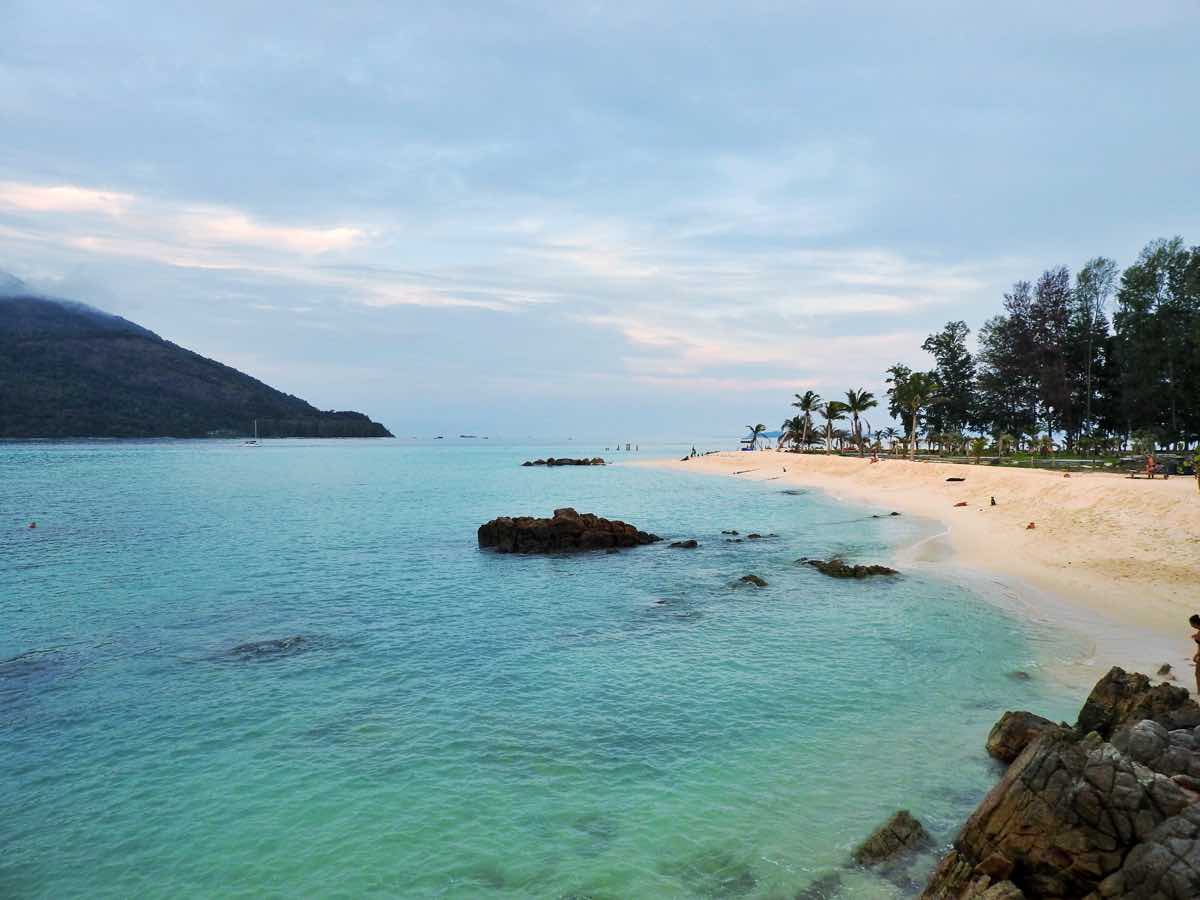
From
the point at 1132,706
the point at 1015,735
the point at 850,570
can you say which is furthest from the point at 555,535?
the point at 1132,706

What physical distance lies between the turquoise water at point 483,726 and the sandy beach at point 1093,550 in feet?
9.46

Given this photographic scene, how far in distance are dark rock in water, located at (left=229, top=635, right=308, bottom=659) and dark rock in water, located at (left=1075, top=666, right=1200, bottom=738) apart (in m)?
20.8

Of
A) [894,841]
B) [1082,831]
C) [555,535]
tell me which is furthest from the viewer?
[555,535]

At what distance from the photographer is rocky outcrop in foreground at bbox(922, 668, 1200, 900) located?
7254 mm

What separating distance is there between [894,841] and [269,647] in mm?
18733

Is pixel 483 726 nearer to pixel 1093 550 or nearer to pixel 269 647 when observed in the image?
pixel 269 647

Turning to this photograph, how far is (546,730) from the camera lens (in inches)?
575

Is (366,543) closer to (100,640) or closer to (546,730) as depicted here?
(100,640)

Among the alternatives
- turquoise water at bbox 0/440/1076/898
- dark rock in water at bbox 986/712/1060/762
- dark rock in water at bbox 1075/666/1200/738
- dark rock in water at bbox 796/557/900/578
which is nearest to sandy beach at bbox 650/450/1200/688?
turquoise water at bbox 0/440/1076/898

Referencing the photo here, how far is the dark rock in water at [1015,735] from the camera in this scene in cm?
1222

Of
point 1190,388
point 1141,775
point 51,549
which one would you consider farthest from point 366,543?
point 1190,388

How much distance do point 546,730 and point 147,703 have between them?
34.2 feet

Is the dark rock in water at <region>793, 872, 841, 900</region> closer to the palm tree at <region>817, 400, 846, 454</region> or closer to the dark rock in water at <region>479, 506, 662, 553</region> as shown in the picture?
the dark rock in water at <region>479, 506, 662, 553</region>

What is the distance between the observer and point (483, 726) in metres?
14.9
